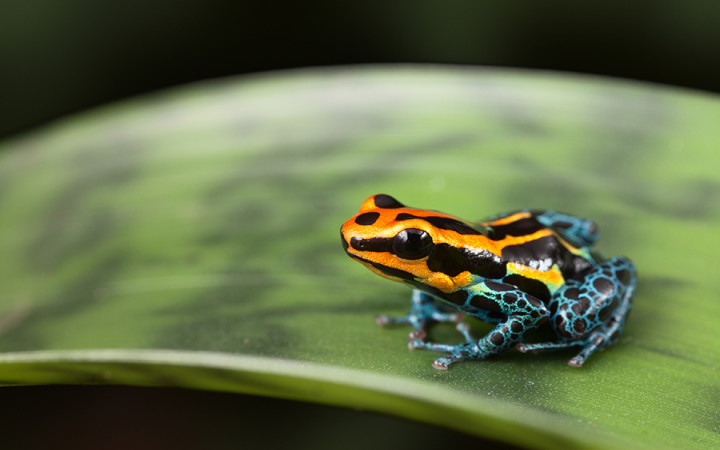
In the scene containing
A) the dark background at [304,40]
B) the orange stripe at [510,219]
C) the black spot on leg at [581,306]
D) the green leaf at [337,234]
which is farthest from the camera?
the dark background at [304,40]

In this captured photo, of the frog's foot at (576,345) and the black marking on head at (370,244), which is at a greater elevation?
the black marking on head at (370,244)

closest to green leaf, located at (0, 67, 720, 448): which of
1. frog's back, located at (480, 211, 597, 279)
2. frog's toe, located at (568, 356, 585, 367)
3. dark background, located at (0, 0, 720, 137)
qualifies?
frog's toe, located at (568, 356, 585, 367)

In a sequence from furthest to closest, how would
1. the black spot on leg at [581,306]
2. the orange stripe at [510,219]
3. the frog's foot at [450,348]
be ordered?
the orange stripe at [510,219]
the black spot on leg at [581,306]
the frog's foot at [450,348]

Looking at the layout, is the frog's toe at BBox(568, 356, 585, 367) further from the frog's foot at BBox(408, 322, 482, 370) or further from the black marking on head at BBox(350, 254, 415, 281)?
the black marking on head at BBox(350, 254, 415, 281)

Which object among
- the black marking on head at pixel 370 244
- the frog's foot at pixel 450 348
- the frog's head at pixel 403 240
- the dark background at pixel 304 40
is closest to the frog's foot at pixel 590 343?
the frog's foot at pixel 450 348

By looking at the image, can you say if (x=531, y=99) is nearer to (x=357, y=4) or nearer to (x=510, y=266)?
(x=510, y=266)

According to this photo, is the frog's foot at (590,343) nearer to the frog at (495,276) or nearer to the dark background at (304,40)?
the frog at (495,276)
